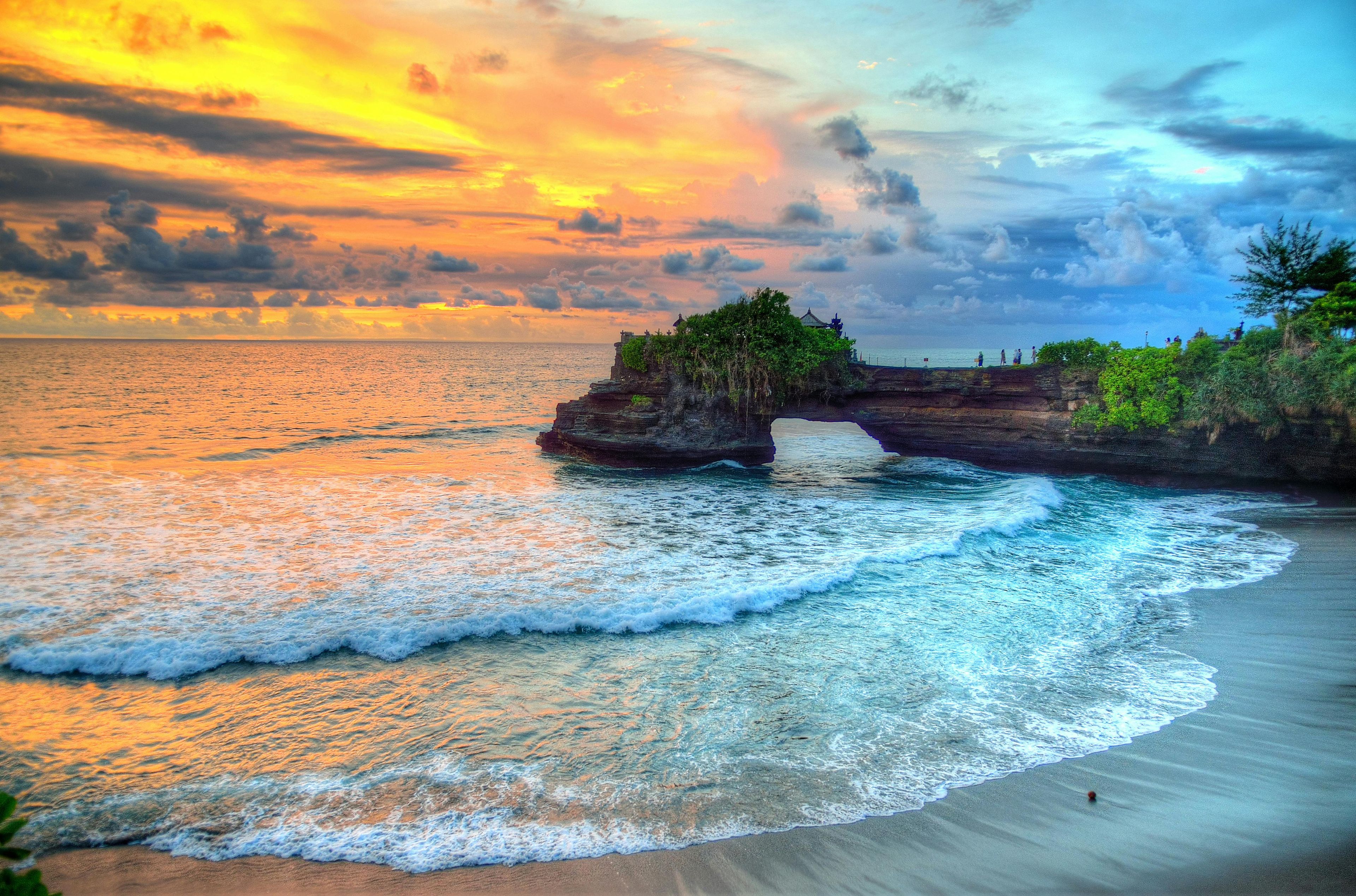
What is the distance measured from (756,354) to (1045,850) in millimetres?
19812

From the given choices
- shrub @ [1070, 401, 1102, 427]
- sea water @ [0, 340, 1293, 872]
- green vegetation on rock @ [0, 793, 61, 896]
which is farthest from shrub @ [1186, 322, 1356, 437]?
green vegetation on rock @ [0, 793, 61, 896]

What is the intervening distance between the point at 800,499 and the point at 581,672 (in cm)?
1278

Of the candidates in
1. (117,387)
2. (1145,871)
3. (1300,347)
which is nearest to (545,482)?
(1145,871)

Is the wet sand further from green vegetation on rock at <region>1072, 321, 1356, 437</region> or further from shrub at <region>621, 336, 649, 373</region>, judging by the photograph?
shrub at <region>621, 336, 649, 373</region>

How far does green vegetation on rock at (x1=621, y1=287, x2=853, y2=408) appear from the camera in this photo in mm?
24141

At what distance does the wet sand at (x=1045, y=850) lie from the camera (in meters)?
5.18

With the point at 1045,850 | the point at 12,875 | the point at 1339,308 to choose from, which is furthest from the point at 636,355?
the point at 12,875

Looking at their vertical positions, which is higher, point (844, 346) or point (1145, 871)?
point (844, 346)

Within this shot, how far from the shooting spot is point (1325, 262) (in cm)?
2028

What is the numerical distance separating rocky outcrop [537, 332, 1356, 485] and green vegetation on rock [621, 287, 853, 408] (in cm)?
59

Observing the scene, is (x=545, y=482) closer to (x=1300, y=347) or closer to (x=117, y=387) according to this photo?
(x=1300, y=347)

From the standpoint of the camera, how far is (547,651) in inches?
372

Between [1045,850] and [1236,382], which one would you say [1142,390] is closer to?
[1236,382]

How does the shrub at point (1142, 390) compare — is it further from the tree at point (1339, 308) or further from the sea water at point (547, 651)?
the tree at point (1339, 308)
